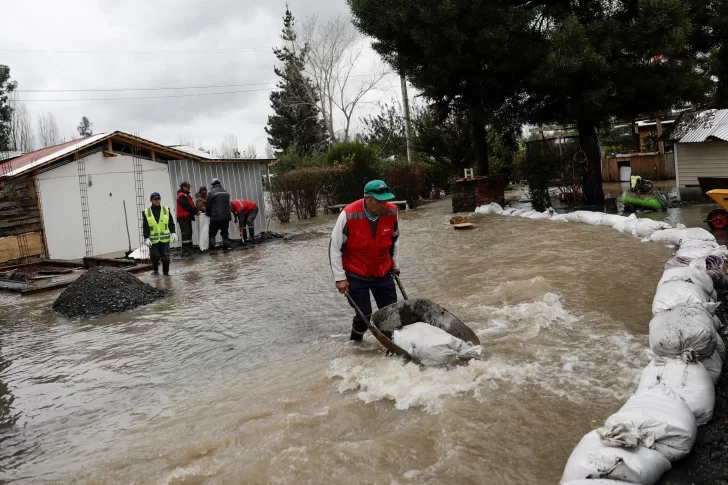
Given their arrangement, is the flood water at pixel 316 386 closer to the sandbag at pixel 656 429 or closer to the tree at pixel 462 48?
the sandbag at pixel 656 429

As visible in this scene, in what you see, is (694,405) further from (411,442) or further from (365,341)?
(365,341)

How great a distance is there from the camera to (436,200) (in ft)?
80.1

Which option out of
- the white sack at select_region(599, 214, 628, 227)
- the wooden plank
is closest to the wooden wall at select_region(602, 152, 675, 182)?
the white sack at select_region(599, 214, 628, 227)

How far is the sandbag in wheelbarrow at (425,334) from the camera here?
4.76m

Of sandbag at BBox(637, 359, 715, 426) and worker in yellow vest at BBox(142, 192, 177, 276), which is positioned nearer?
sandbag at BBox(637, 359, 715, 426)

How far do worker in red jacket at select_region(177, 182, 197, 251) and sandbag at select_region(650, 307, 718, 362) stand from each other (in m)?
11.8

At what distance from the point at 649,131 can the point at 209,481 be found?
28.0 metres

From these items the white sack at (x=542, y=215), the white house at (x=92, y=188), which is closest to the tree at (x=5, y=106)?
the white house at (x=92, y=188)

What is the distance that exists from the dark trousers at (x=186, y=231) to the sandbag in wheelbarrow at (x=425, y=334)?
34.7 feet

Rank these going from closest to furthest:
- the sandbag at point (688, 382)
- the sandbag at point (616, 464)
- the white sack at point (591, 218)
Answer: the sandbag at point (616, 464)
the sandbag at point (688, 382)
the white sack at point (591, 218)

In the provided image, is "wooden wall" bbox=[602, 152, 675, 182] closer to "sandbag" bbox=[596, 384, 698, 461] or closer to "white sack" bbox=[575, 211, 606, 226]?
"white sack" bbox=[575, 211, 606, 226]

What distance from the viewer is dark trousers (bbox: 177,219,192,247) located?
14.8 meters

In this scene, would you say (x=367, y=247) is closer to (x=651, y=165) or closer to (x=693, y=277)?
(x=693, y=277)

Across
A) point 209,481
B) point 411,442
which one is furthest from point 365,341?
point 209,481
